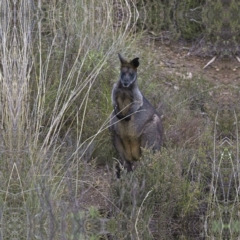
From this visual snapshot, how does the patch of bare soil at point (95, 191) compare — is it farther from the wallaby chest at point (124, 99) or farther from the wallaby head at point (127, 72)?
the wallaby head at point (127, 72)

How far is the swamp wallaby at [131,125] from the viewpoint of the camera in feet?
26.8

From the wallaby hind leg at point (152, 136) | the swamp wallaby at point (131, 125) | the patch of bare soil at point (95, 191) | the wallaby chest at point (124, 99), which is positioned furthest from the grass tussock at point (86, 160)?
the wallaby chest at point (124, 99)

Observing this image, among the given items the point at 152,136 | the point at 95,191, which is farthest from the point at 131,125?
the point at 95,191

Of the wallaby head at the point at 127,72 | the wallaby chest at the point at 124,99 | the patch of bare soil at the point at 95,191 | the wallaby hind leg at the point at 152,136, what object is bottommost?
the patch of bare soil at the point at 95,191

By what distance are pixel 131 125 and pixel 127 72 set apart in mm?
584

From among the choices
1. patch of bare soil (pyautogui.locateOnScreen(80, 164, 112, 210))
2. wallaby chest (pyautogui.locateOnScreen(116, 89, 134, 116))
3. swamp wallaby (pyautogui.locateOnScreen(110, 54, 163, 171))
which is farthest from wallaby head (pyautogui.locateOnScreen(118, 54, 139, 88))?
patch of bare soil (pyautogui.locateOnScreen(80, 164, 112, 210))

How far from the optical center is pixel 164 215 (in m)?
7.12

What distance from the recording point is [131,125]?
823 centimetres

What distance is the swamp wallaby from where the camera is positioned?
817 cm

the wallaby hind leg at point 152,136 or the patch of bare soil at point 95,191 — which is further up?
the wallaby hind leg at point 152,136

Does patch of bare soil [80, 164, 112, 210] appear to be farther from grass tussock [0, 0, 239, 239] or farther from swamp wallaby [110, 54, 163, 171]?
swamp wallaby [110, 54, 163, 171]

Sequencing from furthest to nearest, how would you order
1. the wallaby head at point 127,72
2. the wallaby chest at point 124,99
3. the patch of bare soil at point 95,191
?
the wallaby chest at point 124,99
the wallaby head at point 127,72
the patch of bare soil at point 95,191

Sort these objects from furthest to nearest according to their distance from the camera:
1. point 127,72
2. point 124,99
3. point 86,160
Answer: point 124,99 → point 127,72 → point 86,160

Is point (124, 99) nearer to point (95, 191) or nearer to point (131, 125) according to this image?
point (131, 125)
